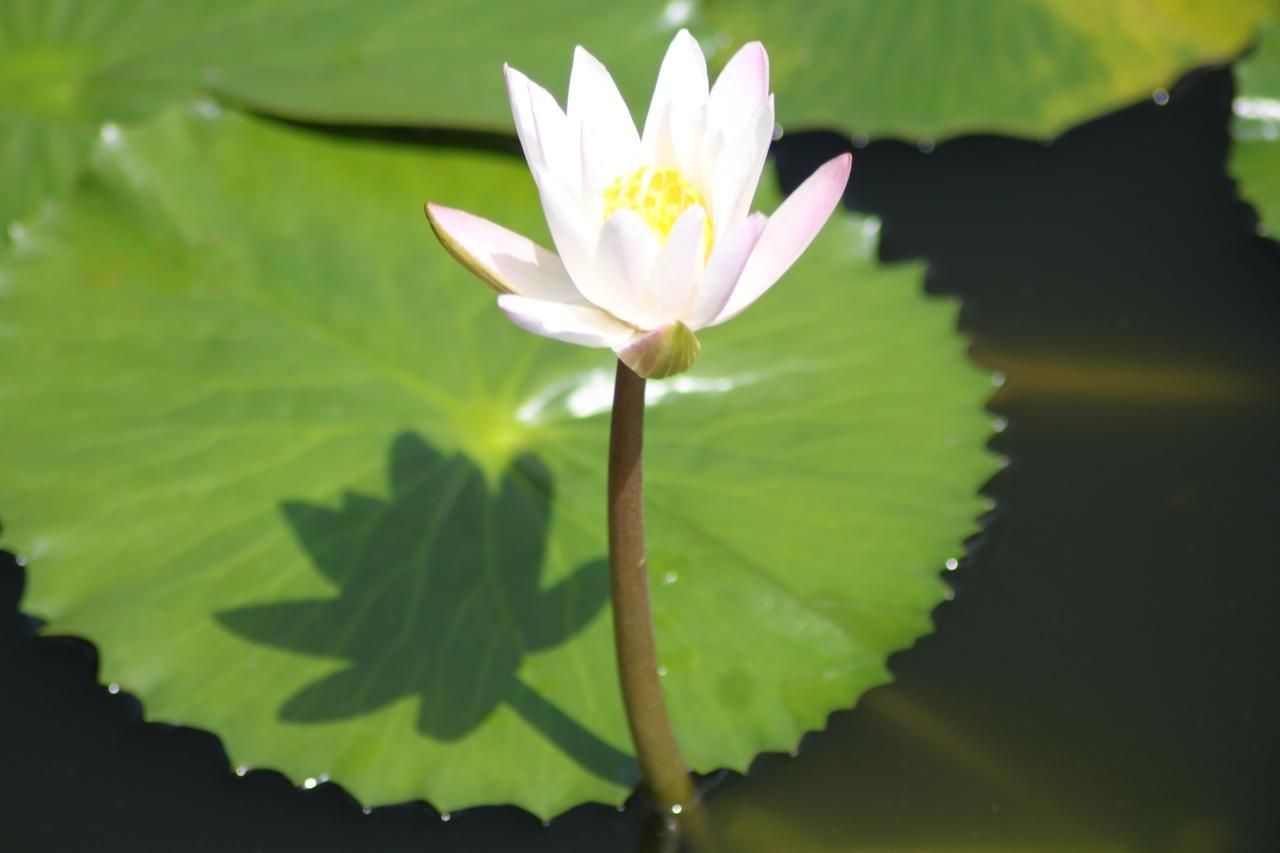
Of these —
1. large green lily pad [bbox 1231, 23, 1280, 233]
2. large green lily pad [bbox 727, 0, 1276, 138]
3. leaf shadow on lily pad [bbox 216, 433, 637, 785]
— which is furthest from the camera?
large green lily pad [bbox 727, 0, 1276, 138]

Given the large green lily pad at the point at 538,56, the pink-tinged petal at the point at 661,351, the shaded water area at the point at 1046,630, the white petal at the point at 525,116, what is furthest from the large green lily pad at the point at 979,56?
the pink-tinged petal at the point at 661,351

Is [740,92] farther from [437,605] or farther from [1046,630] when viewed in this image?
[1046,630]

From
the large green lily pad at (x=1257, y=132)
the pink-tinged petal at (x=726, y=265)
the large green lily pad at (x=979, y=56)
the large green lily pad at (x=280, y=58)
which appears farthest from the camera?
the large green lily pad at (x=979, y=56)

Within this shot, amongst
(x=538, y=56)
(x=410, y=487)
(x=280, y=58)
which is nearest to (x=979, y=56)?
(x=538, y=56)

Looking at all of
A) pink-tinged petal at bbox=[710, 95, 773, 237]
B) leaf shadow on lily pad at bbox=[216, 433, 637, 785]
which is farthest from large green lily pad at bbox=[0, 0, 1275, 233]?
pink-tinged petal at bbox=[710, 95, 773, 237]

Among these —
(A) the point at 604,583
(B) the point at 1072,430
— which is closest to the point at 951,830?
(A) the point at 604,583

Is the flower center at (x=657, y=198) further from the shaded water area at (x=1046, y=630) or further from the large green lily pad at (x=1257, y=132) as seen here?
the large green lily pad at (x=1257, y=132)

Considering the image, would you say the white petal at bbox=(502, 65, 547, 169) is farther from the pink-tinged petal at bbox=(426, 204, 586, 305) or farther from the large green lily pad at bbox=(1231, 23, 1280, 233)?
the large green lily pad at bbox=(1231, 23, 1280, 233)
